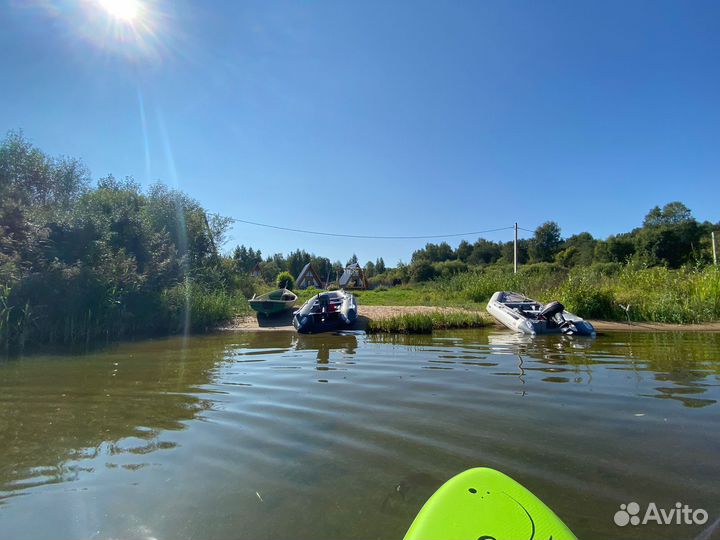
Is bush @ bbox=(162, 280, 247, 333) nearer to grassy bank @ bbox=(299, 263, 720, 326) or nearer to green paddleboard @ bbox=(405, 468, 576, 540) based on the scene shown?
grassy bank @ bbox=(299, 263, 720, 326)

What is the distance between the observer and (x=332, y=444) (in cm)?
316

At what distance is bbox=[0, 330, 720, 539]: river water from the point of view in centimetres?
223

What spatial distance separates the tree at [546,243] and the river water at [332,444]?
43773 millimetres

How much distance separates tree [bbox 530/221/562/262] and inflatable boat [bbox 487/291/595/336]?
122ft

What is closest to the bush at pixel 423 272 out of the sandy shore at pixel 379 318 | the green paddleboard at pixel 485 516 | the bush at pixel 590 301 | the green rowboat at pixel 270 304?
the sandy shore at pixel 379 318

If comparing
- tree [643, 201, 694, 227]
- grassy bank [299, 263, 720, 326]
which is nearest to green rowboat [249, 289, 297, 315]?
grassy bank [299, 263, 720, 326]

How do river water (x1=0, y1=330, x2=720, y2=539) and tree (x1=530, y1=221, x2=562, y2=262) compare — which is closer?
river water (x1=0, y1=330, x2=720, y2=539)

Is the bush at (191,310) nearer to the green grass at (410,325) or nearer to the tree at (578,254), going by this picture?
the green grass at (410,325)

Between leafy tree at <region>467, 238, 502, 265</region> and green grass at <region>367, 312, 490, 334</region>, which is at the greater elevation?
leafy tree at <region>467, 238, 502, 265</region>

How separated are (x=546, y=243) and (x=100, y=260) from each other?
47.0 meters

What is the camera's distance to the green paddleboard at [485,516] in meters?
1.71

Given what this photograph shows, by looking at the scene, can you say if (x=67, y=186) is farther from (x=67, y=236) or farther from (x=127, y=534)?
(x=127, y=534)

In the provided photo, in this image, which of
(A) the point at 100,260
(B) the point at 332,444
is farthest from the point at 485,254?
(B) the point at 332,444

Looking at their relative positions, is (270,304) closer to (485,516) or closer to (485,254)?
(485,516)
